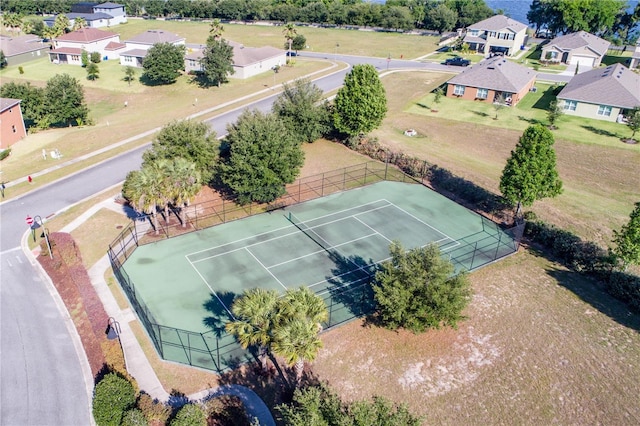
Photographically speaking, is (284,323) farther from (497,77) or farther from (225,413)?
(497,77)

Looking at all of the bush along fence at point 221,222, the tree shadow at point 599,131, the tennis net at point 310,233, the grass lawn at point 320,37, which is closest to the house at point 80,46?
the grass lawn at point 320,37

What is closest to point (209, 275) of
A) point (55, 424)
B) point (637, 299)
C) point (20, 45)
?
point (55, 424)

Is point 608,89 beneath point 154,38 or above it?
beneath

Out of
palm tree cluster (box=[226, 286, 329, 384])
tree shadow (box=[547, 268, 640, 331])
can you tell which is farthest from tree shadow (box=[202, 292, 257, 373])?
tree shadow (box=[547, 268, 640, 331])

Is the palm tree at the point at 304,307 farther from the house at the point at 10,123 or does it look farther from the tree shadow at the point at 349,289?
the house at the point at 10,123

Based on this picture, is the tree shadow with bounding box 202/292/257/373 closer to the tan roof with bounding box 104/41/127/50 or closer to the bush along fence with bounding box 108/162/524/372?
the bush along fence with bounding box 108/162/524/372

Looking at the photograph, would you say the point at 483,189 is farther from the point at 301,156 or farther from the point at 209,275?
the point at 209,275

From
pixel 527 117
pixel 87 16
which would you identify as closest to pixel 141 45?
pixel 87 16
